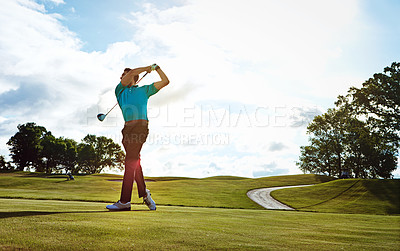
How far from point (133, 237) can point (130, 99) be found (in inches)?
144

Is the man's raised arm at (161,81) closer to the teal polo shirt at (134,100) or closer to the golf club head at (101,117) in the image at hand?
the teal polo shirt at (134,100)

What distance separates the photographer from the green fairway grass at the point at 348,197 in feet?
93.6

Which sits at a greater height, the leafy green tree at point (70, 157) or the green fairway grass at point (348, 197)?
the leafy green tree at point (70, 157)

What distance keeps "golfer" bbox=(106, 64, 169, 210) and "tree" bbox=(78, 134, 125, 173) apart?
69.8 metres

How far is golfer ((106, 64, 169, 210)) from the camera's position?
655 cm

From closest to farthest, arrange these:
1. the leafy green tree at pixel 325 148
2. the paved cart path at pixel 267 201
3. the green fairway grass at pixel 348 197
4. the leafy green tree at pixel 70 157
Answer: the paved cart path at pixel 267 201 < the green fairway grass at pixel 348 197 < the leafy green tree at pixel 325 148 < the leafy green tree at pixel 70 157

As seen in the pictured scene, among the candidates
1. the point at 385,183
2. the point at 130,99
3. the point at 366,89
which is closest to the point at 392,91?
the point at 366,89

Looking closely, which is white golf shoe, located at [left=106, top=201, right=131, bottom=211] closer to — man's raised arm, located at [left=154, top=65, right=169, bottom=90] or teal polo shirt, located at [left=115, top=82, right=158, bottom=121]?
teal polo shirt, located at [left=115, top=82, right=158, bottom=121]

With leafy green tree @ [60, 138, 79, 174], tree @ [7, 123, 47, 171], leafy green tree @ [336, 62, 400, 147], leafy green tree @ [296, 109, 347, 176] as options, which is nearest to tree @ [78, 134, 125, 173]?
leafy green tree @ [60, 138, 79, 174]

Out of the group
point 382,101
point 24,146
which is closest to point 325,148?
point 382,101

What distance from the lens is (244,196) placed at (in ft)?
105

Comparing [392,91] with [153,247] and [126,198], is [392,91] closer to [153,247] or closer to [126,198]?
[126,198]

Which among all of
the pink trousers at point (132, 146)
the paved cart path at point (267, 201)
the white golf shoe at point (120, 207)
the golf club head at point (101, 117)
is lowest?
the paved cart path at point (267, 201)

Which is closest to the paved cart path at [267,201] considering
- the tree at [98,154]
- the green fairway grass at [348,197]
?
the green fairway grass at [348,197]
